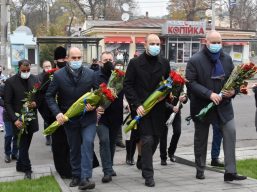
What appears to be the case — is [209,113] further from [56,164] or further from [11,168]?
[11,168]

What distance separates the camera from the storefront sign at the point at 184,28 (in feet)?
141

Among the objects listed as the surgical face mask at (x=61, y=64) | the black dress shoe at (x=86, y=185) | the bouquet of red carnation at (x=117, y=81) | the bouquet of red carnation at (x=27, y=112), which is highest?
the surgical face mask at (x=61, y=64)

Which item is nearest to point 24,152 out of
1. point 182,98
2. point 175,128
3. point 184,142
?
point 175,128

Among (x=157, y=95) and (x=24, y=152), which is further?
(x=24, y=152)

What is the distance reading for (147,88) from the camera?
22.1 ft

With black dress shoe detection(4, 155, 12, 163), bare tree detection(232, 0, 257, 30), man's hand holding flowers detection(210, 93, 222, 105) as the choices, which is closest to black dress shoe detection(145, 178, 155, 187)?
man's hand holding flowers detection(210, 93, 222, 105)

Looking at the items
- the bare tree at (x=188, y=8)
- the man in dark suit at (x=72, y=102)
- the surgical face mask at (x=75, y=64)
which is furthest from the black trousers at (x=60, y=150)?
the bare tree at (x=188, y=8)

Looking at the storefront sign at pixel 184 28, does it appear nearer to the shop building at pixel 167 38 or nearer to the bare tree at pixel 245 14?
the shop building at pixel 167 38

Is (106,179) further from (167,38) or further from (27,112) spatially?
(167,38)

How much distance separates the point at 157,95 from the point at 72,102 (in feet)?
3.78

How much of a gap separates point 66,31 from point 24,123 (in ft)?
163

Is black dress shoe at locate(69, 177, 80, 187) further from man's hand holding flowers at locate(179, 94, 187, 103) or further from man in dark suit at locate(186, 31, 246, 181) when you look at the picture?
man's hand holding flowers at locate(179, 94, 187, 103)

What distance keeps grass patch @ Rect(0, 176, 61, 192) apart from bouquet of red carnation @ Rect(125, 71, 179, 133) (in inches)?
54.3

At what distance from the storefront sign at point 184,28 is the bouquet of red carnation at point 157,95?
3657 cm
